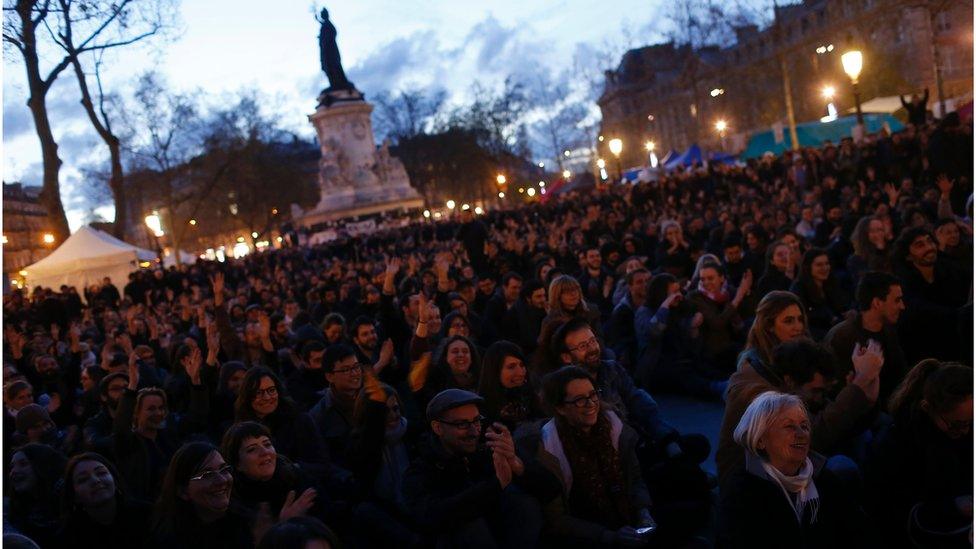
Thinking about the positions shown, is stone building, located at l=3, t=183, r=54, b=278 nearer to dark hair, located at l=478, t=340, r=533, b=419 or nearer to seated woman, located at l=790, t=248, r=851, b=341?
seated woman, located at l=790, t=248, r=851, b=341

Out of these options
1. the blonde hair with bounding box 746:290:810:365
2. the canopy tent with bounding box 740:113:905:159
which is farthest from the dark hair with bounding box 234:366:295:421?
the canopy tent with bounding box 740:113:905:159

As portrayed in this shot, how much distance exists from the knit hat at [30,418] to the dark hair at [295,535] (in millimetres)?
3895

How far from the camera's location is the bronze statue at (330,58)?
43844 mm

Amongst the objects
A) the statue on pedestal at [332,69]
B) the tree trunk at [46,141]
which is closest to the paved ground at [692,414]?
the tree trunk at [46,141]

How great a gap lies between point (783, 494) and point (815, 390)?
132 centimetres

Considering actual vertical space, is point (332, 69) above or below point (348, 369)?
above

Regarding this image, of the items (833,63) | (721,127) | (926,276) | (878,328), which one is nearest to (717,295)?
(926,276)

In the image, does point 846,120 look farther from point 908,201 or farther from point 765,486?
point 765,486

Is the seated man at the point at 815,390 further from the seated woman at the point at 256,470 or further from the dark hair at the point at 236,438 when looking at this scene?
the dark hair at the point at 236,438

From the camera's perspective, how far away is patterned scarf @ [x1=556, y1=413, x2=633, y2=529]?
15.8 ft

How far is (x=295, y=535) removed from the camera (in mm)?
3484

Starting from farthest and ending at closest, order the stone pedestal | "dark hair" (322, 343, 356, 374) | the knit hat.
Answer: the stone pedestal
the knit hat
"dark hair" (322, 343, 356, 374)

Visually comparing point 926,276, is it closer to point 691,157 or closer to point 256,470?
point 256,470

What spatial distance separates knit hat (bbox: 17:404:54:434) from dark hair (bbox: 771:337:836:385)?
4903 mm
